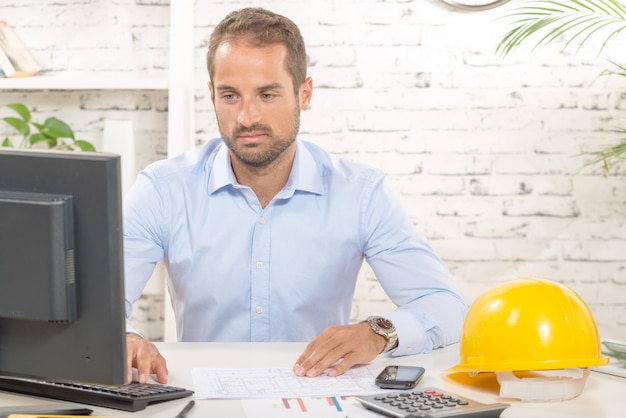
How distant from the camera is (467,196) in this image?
11.0 ft

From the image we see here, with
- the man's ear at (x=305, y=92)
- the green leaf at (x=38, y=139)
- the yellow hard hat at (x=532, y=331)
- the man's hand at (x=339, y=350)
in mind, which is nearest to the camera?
the yellow hard hat at (x=532, y=331)

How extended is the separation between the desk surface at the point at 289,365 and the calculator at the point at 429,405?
29 mm

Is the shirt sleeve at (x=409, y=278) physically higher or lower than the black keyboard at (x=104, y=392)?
higher

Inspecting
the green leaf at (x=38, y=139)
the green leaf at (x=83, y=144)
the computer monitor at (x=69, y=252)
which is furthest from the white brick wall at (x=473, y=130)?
the computer monitor at (x=69, y=252)

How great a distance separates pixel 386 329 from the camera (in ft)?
5.56

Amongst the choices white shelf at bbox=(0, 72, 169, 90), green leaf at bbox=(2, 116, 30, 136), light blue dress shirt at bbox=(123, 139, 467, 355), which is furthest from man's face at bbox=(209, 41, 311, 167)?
green leaf at bbox=(2, 116, 30, 136)

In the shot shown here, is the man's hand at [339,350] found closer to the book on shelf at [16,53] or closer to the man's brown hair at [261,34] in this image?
the man's brown hair at [261,34]

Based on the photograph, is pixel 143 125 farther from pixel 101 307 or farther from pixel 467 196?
pixel 101 307

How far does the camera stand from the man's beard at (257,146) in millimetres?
2018

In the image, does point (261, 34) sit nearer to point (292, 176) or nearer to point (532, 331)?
point (292, 176)

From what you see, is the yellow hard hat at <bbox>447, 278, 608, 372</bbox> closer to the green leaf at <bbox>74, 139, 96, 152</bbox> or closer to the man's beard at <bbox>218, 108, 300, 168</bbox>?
the man's beard at <bbox>218, 108, 300, 168</bbox>

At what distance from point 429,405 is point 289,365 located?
0.39 m

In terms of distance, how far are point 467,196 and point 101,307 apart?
239 centimetres

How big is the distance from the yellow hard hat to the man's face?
79cm
